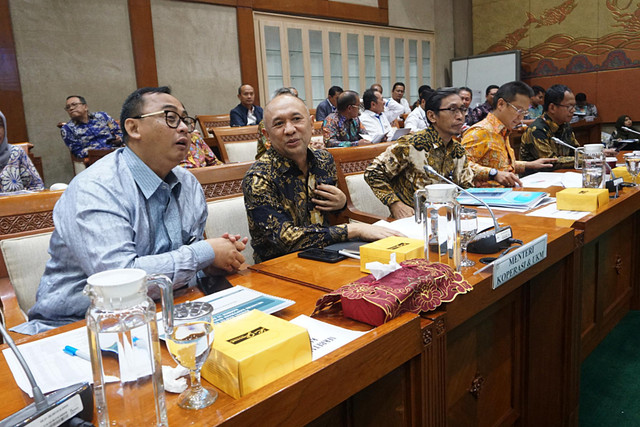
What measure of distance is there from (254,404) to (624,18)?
9.59 m

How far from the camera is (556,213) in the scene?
1.83 meters

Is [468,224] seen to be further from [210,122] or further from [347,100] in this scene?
[210,122]

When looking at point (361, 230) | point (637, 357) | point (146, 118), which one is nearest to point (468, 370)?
point (361, 230)

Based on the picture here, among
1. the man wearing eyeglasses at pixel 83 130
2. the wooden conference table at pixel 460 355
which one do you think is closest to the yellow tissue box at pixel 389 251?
the wooden conference table at pixel 460 355

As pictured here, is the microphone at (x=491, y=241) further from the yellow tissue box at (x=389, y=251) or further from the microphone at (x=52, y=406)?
the microphone at (x=52, y=406)

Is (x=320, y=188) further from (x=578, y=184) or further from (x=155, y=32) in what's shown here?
(x=155, y=32)

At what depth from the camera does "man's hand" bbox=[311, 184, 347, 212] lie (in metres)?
1.89

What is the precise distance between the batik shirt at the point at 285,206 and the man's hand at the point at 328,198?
29mm

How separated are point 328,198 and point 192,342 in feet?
4.04

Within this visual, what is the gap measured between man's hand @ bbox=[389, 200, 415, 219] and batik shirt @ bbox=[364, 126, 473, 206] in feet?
0.20

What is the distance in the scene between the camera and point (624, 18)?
8.20m

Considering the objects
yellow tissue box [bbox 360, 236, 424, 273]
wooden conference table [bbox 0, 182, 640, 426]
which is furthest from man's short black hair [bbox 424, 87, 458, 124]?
yellow tissue box [bbox 360, 236, 424, 273]

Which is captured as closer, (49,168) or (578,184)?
(578,184)

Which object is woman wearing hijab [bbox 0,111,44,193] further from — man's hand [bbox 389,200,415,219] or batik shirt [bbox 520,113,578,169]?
batik shirt [bbox 520,113,578,169]
